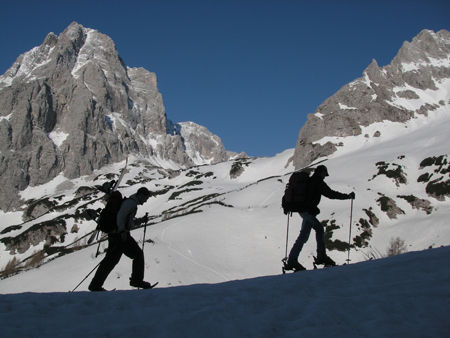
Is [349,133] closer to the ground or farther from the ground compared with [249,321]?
farther from the ground

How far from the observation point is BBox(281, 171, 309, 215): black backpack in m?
10.3

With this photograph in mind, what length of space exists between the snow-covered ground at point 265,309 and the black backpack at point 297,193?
2.33 m

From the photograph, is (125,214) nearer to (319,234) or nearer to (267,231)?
(319,234)

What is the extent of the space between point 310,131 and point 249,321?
409 feet

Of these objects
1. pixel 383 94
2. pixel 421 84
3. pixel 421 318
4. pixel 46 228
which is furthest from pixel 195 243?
pixel 421 84

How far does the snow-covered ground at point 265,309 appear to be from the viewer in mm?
5324

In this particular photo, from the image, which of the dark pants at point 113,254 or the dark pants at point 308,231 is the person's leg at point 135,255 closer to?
the dark pants at point 113,254

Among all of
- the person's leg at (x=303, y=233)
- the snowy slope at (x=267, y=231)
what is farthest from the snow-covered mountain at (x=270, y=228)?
the person's leg at (x=303, y=233)

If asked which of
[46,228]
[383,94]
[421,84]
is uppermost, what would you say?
[421,84]

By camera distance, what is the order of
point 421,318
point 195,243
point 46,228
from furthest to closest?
1. point 46,228
2. point 195,243
3. point 421,318

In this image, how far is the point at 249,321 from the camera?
5.84 metres

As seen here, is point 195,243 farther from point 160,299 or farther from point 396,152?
point 396,152

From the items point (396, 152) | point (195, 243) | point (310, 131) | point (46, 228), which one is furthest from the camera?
point (310, 131)

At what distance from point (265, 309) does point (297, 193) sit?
450 centimetres
